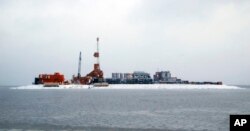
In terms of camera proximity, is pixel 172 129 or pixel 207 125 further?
pixel 207 125

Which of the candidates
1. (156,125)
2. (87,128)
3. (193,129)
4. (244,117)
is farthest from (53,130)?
(244,117)

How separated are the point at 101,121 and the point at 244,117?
29.7m

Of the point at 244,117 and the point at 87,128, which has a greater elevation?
the point at 244,117

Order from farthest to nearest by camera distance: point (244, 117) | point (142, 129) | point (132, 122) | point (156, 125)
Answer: point (132, 122) < point (156, 125) < point (142, 129) < point (244, 117)

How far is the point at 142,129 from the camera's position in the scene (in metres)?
37.3

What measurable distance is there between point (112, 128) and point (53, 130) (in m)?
6.38

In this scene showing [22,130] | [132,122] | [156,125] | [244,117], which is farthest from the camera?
[132,122]

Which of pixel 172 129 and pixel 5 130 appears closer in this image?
pixel 5 130

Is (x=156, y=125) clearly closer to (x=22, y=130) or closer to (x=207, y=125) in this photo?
(x=207, y=125)

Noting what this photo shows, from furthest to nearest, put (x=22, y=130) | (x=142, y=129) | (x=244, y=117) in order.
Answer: (x=142, y=129) → (x=22, y=130) → (x=244, y=117)

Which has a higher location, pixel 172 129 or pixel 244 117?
pixel 244 117

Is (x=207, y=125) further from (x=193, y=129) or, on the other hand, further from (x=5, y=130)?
(x=5, y=130)

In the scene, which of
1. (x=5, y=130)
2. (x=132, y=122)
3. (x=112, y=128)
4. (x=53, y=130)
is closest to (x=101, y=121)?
(x=132, y=122)

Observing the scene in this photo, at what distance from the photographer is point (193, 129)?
38062 millimetres
